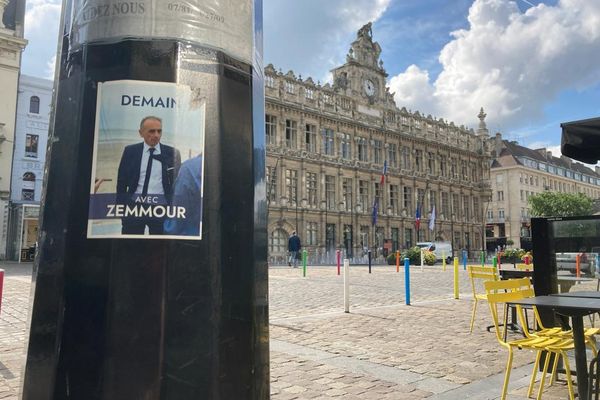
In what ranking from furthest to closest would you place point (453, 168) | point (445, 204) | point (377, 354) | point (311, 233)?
1. point (453, 168)
2. point (445, 204)
3. point (311, 233)
4. point (377, 354)

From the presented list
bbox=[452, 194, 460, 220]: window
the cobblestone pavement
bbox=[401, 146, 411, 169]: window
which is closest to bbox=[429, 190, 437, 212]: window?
bbox=[452, 194, 460, 220]: window

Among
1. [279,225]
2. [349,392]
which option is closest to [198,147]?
[349,392]

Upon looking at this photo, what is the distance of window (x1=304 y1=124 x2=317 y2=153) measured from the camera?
43125 mm

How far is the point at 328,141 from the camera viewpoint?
44875 millimetres

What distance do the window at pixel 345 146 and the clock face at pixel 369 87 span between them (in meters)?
6.16

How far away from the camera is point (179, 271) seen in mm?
2154

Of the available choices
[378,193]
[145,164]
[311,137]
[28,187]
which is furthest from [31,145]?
[145,164]

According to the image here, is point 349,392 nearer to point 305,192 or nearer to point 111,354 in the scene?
point 111,354

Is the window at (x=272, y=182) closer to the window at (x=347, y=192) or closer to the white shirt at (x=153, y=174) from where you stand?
the window at (x=347, y=192)

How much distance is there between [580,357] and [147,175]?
11.4 feet

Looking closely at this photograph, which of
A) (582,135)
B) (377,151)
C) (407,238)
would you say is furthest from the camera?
(407,238)

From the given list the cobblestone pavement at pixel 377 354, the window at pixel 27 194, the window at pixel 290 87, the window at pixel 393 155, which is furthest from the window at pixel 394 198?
the cobblestone pavement at pixel 377 354

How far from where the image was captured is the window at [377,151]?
49312 millimetres

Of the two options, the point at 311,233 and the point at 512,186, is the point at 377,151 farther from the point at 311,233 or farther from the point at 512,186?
the point at 512,186
